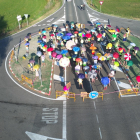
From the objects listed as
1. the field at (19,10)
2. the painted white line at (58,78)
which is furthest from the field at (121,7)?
the painted white line at (58,78)

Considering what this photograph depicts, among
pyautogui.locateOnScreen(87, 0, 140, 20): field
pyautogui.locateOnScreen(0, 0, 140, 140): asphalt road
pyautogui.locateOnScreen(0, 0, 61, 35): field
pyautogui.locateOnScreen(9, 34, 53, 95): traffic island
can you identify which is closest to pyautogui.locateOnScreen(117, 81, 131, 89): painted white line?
pyautogui.locateOnScreen(0, 0, 140, 140): asphalt road

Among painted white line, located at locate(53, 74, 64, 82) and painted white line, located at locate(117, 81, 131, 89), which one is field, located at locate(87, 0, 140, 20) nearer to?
painted white line, located at locate(117, 81, 131, 89)

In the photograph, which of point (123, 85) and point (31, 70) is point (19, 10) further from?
point (123, 85)

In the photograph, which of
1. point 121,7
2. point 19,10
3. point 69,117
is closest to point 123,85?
point 69,117

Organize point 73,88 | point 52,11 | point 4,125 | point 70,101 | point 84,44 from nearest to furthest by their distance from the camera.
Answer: point 4,125 → point 70,101 → point 73,88 → point 84,44 → point 52,11

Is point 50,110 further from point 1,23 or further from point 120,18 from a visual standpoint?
point 120,18

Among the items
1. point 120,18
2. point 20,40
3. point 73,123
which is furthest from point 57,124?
point 120,18
